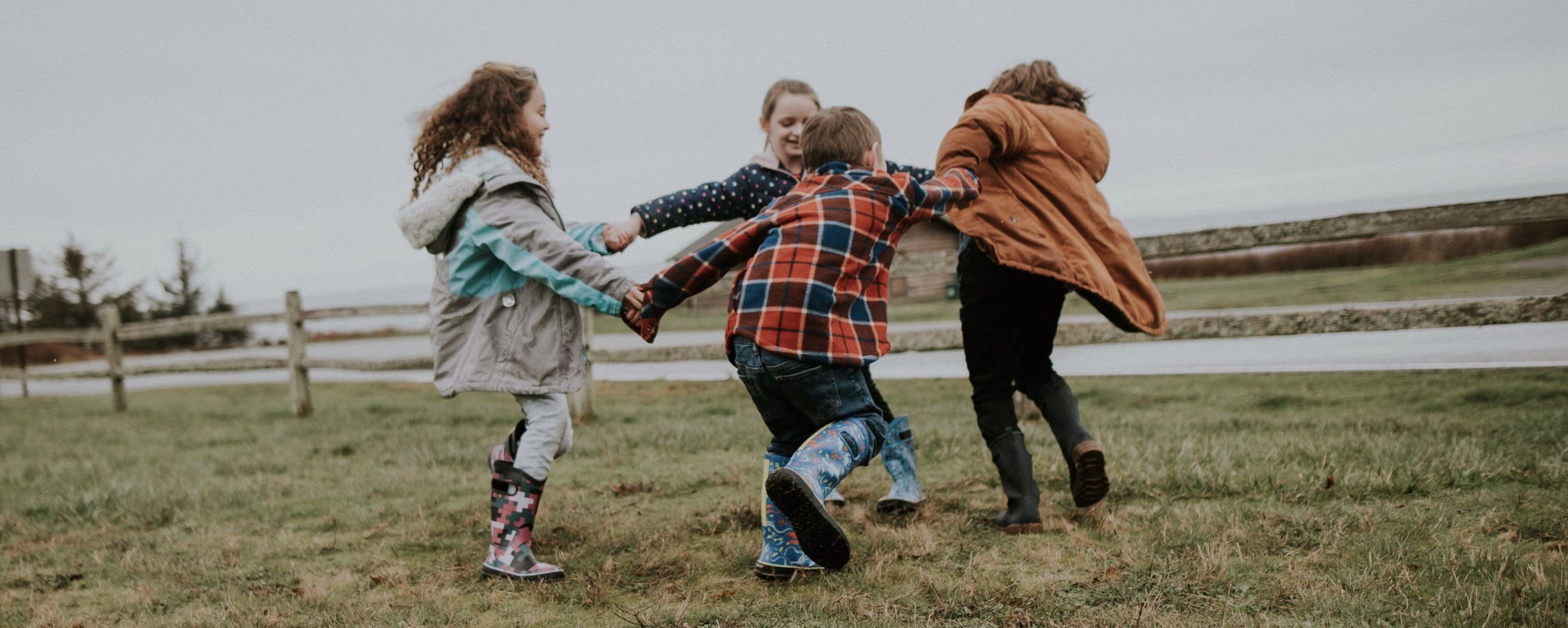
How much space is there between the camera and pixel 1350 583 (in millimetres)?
2420

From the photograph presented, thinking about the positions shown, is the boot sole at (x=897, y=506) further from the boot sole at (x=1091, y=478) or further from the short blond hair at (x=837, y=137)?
the short blond hair at (x=837, y=137)

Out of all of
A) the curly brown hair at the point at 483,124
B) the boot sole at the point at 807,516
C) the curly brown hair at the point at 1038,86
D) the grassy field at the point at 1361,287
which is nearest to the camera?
the boot sole at the point at 807,516

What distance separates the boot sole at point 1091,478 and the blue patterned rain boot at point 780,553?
89 centimetres

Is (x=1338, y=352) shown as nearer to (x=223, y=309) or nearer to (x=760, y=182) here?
(x=760, y=182)

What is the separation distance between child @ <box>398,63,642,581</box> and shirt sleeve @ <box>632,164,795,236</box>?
44 cm

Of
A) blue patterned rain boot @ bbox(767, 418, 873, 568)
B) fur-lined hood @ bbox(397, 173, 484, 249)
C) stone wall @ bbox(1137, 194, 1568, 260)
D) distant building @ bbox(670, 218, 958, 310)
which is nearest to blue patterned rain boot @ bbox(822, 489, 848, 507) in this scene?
blue patterned rain boot @ bbox(767, 418, 873, 568)

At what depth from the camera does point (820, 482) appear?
2436mm

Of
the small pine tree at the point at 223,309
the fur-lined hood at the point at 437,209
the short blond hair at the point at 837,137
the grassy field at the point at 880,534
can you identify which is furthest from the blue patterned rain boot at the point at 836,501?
the small pine tree at the point at 223,309

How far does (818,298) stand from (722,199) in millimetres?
1001

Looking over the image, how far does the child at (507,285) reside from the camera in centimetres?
283

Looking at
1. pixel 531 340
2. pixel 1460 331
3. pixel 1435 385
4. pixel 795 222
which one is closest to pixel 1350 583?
pixel 795 222

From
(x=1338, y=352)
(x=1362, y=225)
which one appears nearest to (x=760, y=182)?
(x=1362, y=225)

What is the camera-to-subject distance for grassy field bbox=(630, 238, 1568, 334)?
7520 millimetres

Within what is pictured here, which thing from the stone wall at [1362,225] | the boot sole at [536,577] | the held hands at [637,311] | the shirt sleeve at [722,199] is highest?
the shirt sleeve at [722,199]
